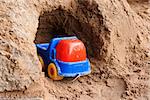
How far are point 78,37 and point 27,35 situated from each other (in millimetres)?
747

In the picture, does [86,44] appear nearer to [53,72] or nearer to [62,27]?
[62,27]

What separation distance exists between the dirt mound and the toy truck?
0.33 ft

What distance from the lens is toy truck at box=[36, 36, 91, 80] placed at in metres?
3.01

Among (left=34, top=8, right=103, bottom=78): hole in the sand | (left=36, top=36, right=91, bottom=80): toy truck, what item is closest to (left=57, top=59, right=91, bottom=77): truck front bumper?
(left=36, top=36, right=91, bottom=80): toy truck

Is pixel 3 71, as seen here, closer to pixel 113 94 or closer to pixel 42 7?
pixel 42 7

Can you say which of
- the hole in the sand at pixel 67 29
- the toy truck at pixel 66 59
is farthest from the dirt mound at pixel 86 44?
the toy truck at pixel 66 59

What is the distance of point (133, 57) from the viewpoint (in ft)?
11.1

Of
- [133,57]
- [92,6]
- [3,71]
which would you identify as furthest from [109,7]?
[3,71]

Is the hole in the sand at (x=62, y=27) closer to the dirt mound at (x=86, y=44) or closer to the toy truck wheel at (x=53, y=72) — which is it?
the dirt mound at (x=86, y=44)

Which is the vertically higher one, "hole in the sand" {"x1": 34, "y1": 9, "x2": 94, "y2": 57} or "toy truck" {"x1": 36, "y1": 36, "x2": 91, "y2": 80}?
"hole in the sand" {"x1": 34, "y1": 9, "x2": 94, "y2": 57}

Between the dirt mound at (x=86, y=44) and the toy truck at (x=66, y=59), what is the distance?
0.10 meters

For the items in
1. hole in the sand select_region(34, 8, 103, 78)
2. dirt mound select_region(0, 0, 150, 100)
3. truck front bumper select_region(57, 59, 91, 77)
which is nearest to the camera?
dirt mound select_region(0, 0, 150, 100)

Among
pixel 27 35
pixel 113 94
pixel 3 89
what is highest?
pixel 27 35

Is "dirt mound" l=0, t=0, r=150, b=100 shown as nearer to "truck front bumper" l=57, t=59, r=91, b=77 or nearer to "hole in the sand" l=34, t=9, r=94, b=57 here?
"hole in the sand" l=34, t=9, r=94, b=57
